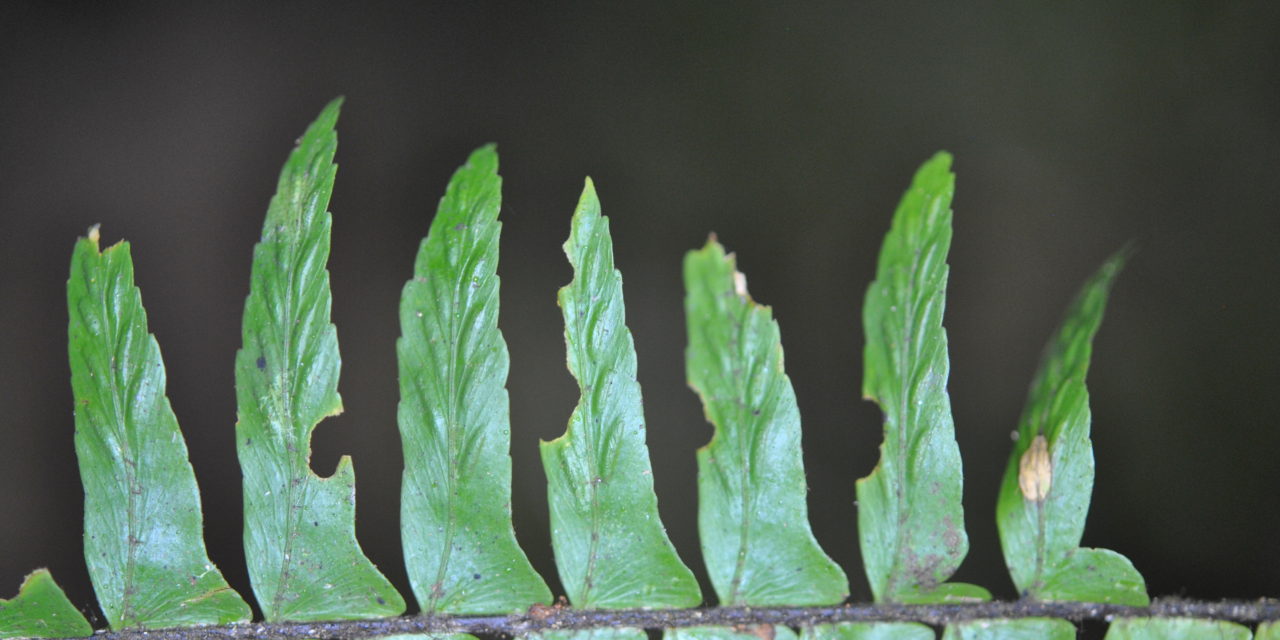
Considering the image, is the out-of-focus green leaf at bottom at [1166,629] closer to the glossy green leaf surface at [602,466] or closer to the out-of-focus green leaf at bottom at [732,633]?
the out-of-focus green leaf at bottom at [732,633]

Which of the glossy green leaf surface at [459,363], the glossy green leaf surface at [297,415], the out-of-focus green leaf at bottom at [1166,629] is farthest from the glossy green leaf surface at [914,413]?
the glossy green leaf surface at [297,415]

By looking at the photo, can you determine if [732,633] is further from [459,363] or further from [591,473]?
[459,363]

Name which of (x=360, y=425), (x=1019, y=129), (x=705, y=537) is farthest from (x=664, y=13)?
(x=705, y=537)

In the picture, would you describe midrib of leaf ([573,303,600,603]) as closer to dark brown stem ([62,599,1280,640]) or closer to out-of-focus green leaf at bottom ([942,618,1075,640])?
dark brown stem ([62,599,1280,640])

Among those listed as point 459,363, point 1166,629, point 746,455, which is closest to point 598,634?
point 746,455

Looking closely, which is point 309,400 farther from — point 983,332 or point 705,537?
point 983,332
